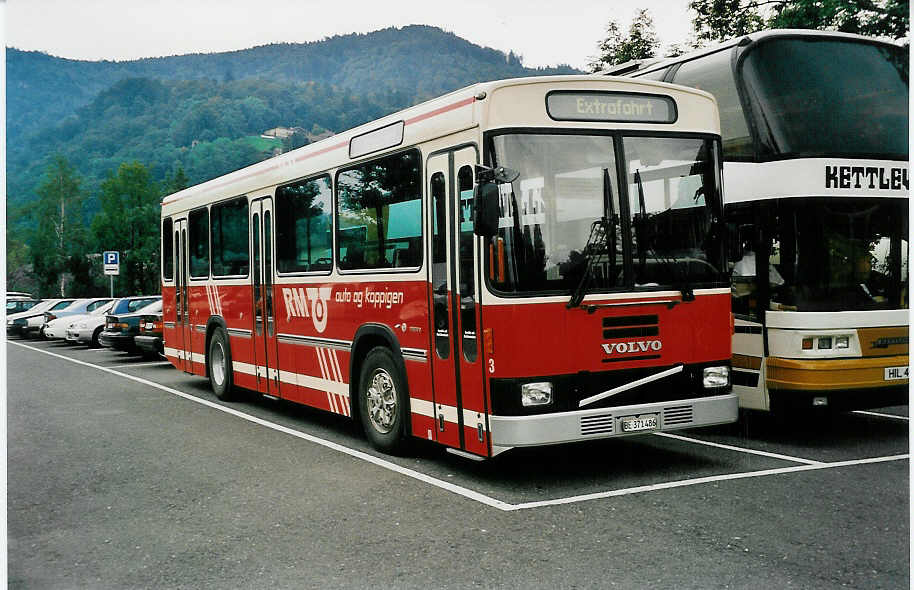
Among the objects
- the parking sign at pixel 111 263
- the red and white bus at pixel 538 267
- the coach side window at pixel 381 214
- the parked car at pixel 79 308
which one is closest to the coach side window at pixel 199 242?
the coach side window at pixel 381 214

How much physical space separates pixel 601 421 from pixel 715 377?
1141mm

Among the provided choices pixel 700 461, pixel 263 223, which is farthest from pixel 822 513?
pixel 263 223

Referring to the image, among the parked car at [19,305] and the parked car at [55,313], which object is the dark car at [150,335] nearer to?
the parked car at [55,313]

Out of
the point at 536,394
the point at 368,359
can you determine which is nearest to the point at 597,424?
the point at 536,394

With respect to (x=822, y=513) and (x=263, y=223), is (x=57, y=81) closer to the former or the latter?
(x=263, y=223)

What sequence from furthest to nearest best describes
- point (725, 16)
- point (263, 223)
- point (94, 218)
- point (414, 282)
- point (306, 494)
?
point (94, 218), point (725, 16), point (263, 223), point (414, 282), point (306, 494)

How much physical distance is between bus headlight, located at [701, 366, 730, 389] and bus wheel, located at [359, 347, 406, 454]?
2445 millimetres

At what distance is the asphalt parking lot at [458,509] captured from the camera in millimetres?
5340

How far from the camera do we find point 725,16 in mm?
14648

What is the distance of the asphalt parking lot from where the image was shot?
5.34 meters

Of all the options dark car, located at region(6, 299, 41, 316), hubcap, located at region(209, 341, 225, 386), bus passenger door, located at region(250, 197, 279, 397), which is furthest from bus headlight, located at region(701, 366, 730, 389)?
dark car, located at region(6, 299, 41, 316)

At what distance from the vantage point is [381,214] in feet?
29.2

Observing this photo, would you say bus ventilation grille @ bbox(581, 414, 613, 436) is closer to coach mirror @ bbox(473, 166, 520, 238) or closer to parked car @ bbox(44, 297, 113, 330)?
coach mirror @ bbox(473, 166, 520, 238)

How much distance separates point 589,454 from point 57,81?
7.98m
